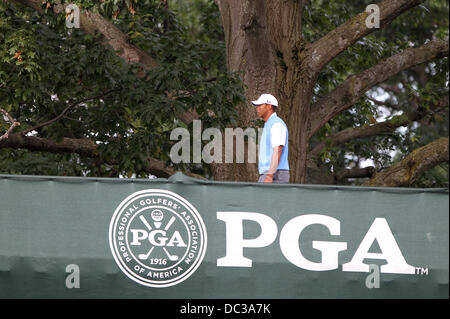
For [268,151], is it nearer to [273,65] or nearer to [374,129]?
[273,65]

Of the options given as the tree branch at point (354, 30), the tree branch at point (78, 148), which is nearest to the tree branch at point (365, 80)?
the tree branch at point (354, 30)

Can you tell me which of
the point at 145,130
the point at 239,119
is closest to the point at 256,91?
the point at 239,119

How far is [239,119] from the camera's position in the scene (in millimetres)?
11852

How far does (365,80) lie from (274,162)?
189 inches

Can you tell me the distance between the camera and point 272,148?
8.53 metres

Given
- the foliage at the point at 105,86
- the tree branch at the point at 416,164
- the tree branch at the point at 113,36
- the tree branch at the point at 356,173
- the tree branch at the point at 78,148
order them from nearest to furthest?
the foliage at the point at 105,86
the tree branch at the point at 416,164
the tree branch at the point at 113,36
the tree branch at the point at 78,148
the tree branch at the point at 356,173

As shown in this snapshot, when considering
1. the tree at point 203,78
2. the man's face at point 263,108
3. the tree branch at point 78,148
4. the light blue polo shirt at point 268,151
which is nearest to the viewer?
the light blue polo shirt at point 268,151

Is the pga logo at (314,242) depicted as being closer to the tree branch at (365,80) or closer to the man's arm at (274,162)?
the man's arm at (274,162)

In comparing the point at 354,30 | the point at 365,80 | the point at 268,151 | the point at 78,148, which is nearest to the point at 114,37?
the point at 78,148

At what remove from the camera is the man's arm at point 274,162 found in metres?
8.12
